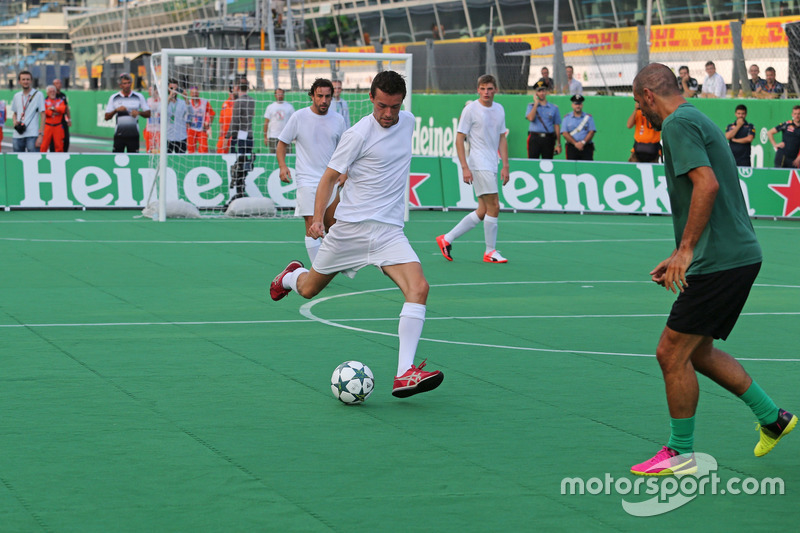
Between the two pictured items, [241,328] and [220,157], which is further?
[220,157]

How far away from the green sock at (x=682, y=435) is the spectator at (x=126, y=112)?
58.5 feet

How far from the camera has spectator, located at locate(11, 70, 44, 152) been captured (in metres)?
22.2

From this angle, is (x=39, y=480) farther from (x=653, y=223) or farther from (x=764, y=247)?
(x=653, y=223)

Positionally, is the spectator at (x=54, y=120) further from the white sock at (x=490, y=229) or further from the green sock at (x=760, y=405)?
the green sock at (x=760, y=405)

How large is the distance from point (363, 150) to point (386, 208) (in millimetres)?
414

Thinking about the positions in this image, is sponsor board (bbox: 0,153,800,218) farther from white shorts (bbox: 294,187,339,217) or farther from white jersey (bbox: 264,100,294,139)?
white shorts (bbox: 294,187,339,217)

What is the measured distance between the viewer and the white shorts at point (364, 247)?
785 centimetres

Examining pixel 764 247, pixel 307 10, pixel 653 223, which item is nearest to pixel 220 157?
pixel 653 223

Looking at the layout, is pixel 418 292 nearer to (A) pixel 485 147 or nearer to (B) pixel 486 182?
(B) pixel 486 182

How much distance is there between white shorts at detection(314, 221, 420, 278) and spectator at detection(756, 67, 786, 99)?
1645 cm

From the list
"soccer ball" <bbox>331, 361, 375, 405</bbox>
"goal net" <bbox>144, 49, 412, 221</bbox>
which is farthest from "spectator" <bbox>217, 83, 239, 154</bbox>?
"soccer ball" <bbox>331, 361, 375, 405</bbox>

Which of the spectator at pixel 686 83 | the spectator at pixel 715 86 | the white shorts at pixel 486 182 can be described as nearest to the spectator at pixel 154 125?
the white shorts at pixel 486 182

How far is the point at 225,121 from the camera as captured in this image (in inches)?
927

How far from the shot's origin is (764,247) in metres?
17.2
